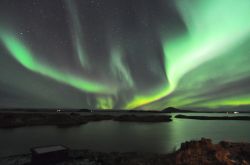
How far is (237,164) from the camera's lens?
14.2 metres

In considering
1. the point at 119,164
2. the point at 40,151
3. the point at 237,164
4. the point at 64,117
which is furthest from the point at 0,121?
the point at 237,164

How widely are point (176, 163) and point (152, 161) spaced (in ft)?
7.33

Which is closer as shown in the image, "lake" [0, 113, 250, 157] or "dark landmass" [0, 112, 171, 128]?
"lake" [0, 113, 250, 157]

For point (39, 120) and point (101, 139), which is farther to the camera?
point (39, 120)

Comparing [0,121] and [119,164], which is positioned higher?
[0,121]

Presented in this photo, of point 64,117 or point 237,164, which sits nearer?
point 237,164

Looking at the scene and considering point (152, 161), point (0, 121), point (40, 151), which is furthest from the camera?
point (0, 121)

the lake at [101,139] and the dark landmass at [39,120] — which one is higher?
the dark landmass at [39,120]

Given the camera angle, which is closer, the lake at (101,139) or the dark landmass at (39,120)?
the lake at (101,139)

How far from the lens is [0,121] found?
173ft

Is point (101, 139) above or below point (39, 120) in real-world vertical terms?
below

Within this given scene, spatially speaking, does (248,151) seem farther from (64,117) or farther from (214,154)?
(64,117)

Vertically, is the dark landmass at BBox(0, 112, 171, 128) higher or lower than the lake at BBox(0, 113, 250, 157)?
higher

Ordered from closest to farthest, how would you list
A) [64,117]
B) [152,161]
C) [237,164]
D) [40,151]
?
[237,164] → [40,151] → [152,161] → [64,117]
